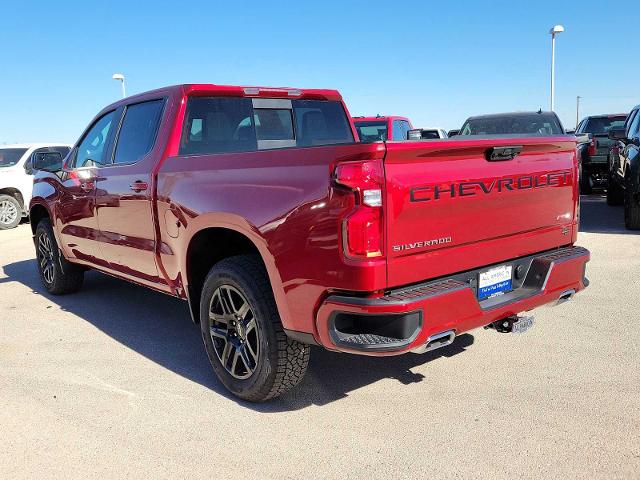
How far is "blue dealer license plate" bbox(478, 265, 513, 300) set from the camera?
303 cm

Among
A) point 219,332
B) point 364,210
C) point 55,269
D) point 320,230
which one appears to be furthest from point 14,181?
point 364,210

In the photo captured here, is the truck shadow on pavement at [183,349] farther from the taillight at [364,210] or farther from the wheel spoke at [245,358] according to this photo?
the taillight at [364,210]

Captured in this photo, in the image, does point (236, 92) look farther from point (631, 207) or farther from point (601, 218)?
point (601, 218)

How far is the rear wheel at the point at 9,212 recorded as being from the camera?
12529mm

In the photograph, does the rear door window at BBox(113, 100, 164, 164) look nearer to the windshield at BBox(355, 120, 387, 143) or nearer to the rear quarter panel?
the rear quarter panel

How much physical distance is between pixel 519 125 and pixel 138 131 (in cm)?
659

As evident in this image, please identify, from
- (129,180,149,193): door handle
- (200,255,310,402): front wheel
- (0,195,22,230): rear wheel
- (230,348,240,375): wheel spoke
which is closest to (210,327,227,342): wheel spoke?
(200,255,310,402): front wheel

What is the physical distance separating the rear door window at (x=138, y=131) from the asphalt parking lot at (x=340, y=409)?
1478 mm

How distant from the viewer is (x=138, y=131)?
4414 millimetres

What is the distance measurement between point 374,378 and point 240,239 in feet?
4.04

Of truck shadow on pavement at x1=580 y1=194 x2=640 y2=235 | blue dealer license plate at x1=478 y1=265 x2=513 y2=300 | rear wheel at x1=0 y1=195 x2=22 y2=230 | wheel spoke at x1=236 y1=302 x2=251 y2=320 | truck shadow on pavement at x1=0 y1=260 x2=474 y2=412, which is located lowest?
truck shadow on pavement at x1=580 y1=194 x2=640 y2=235

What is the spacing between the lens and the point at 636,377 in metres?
3.48

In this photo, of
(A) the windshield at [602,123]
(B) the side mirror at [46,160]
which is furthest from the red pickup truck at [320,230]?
(A) the windshield at [602,123]

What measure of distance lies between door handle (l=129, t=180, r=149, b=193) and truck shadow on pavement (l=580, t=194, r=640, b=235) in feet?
22.7
